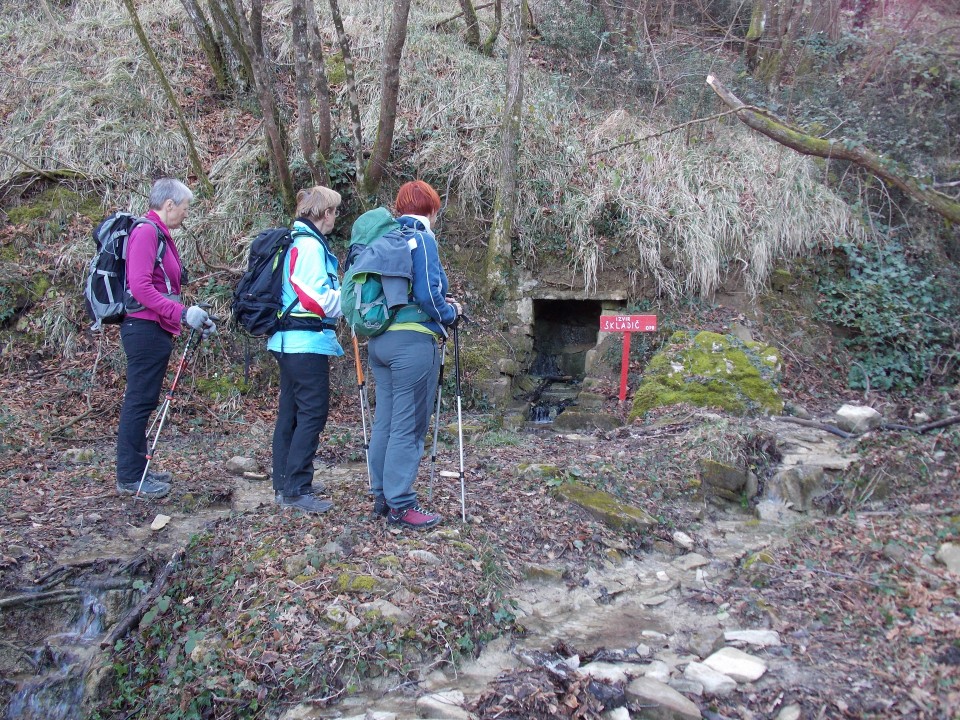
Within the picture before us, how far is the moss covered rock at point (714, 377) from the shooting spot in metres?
7.12

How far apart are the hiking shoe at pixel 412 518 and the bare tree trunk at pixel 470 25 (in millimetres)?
8714

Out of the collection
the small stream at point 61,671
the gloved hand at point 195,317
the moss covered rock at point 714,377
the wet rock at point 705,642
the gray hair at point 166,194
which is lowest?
the small stream at point 61,671

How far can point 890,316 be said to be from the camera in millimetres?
8711

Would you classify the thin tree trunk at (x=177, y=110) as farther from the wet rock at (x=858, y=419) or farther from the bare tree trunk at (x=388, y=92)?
the wet rock at (x=858, y=419)

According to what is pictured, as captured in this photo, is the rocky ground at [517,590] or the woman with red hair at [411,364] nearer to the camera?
the rocky ground at [517,590]

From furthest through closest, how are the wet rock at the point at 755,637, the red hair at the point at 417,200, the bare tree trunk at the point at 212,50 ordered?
the bare tree trunk at the point at 212,50 → the red hair at the point at 417,200 → the wet rock at the point at 755,637

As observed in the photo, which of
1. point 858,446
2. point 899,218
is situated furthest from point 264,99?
point 899,218

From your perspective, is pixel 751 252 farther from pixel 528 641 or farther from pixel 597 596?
pixel 528 641

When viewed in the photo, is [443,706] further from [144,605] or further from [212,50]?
[212,50]

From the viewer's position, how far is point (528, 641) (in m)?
3.60

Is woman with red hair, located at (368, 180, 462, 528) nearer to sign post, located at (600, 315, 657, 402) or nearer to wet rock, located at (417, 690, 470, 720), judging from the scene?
wet rock, located at (417, 690, 470, 720)

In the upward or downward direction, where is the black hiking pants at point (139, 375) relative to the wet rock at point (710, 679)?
upward

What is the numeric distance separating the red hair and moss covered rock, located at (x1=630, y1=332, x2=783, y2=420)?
12.9ft

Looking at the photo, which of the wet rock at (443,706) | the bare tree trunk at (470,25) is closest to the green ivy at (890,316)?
the bare tree trunk at (470,25)
